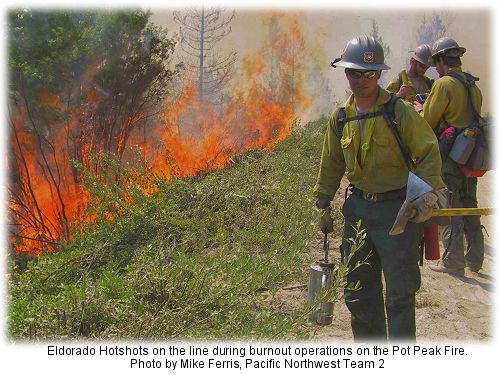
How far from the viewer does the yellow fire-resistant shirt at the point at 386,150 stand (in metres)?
3.26

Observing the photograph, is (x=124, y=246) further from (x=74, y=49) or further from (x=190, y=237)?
(x=74, y=49)

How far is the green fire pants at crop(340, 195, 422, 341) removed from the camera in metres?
3.29

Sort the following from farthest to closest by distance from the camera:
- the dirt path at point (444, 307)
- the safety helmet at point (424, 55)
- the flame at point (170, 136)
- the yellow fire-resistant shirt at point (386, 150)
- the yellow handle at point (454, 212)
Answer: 1. the flame at point (170, 136)
2. the safety helmet at point (424, 55)
3. the dirt path at point (444, 307)
4. the yellow handle at point (454, 212)
5. the yellow fire-resistant shirt at point (386, 150)

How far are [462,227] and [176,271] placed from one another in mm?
3416

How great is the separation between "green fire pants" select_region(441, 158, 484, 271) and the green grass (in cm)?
163

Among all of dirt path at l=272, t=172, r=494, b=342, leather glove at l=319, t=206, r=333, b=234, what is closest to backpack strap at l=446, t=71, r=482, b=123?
dirt path at l=272, t=172, r=494, b=342

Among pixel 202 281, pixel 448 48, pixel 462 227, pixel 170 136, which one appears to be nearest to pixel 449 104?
pixel 448 48

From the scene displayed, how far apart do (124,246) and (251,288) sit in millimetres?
2939

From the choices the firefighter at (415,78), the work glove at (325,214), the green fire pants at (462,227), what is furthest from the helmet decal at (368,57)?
the firefighter at (415,78)

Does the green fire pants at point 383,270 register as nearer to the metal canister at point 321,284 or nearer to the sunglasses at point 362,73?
the metal canister at point 321,284

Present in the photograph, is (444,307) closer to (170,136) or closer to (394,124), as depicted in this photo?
(394,124)

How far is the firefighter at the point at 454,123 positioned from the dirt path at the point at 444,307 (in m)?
0.21

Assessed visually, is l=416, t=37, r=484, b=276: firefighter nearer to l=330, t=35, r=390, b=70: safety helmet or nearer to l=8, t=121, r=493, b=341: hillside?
l=8, t=121, r=493, b=341: hillside

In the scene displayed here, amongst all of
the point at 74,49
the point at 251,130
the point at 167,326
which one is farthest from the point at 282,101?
the point at 167,326
